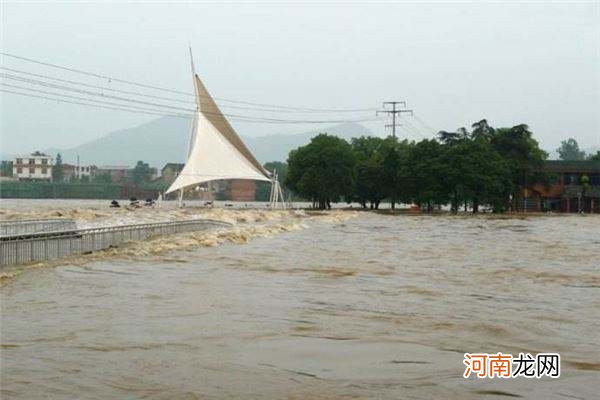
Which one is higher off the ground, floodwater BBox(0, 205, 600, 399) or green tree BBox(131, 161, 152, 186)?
green tree BBox(131, 161, 152, 186)

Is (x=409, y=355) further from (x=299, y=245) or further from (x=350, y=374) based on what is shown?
(x=299, y=245)

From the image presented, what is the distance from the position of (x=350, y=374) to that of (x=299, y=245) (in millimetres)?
20882

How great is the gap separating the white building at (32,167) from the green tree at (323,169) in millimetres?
81366

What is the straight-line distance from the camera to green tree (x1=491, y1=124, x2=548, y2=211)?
76188 millimetres

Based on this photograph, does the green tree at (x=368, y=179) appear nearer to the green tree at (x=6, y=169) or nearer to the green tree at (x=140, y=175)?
the green tree at (x=140, y=175)

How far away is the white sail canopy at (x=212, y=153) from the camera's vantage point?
7775cm

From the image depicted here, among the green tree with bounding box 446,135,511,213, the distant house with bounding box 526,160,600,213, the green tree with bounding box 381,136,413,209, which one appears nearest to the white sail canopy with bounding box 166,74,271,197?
the green tree with bounding box 381,136,413,209

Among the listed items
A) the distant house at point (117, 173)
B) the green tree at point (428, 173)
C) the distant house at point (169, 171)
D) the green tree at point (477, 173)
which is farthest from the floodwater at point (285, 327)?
the distant house at point (117, 173)

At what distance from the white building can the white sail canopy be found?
7836 cm

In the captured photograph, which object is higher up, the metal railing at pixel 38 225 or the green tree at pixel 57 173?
the green tree at pixel 57 173

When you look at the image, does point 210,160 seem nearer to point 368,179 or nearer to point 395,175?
point 368,179

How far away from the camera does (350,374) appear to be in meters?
7.66

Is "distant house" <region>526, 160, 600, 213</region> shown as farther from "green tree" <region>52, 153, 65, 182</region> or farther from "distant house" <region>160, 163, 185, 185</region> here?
"green tree" <region>52, 153, 65, 182</region>

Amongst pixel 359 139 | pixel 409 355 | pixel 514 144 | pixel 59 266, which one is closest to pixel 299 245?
pixel 59 266
